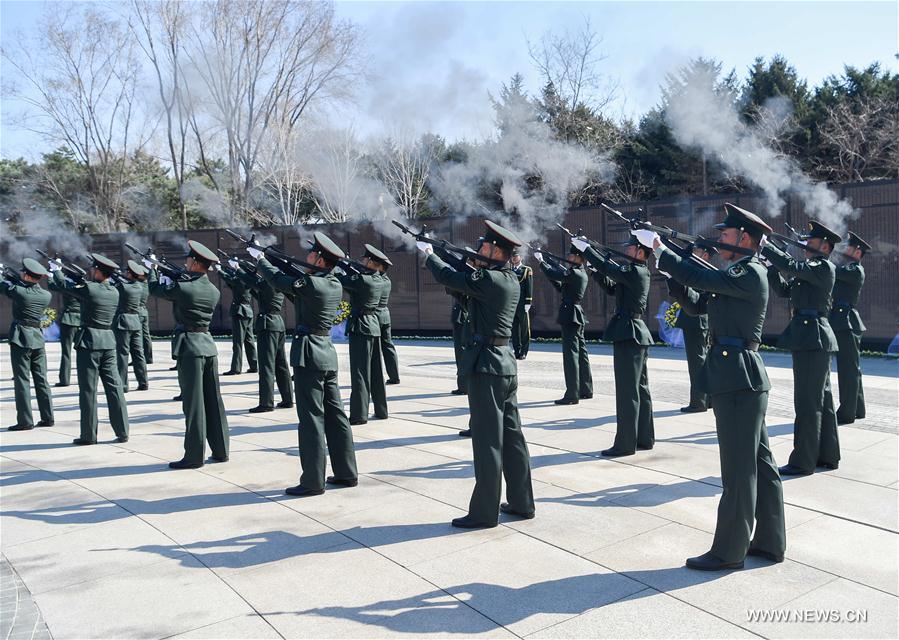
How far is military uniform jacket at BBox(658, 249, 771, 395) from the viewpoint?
4.79 meters

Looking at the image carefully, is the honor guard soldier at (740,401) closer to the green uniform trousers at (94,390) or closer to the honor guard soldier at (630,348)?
the honor guard soldier at (630,348)

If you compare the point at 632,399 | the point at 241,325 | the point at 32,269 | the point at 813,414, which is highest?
the point at 32,269

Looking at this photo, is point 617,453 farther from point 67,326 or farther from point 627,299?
point 67,326

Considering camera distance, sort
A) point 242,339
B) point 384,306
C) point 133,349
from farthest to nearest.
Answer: point 242,339
point 133,349
point 384,306

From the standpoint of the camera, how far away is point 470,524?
5562 mm

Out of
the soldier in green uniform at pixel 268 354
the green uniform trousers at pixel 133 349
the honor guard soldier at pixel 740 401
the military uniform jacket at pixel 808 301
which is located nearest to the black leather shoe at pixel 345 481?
the honor guard soldier at pixel 740 401

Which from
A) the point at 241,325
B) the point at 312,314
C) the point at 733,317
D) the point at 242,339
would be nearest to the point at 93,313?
the point at 312,314

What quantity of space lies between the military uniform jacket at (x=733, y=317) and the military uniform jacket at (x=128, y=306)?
31.6ft

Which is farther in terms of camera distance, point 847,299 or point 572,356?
point 572,356

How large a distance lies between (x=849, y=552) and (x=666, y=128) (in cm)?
2651

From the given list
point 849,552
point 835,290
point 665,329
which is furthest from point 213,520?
point 665,329

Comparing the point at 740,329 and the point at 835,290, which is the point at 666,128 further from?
the point at 740,329

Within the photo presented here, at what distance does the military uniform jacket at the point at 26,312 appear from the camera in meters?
10.1

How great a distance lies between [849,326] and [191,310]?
685 cm
